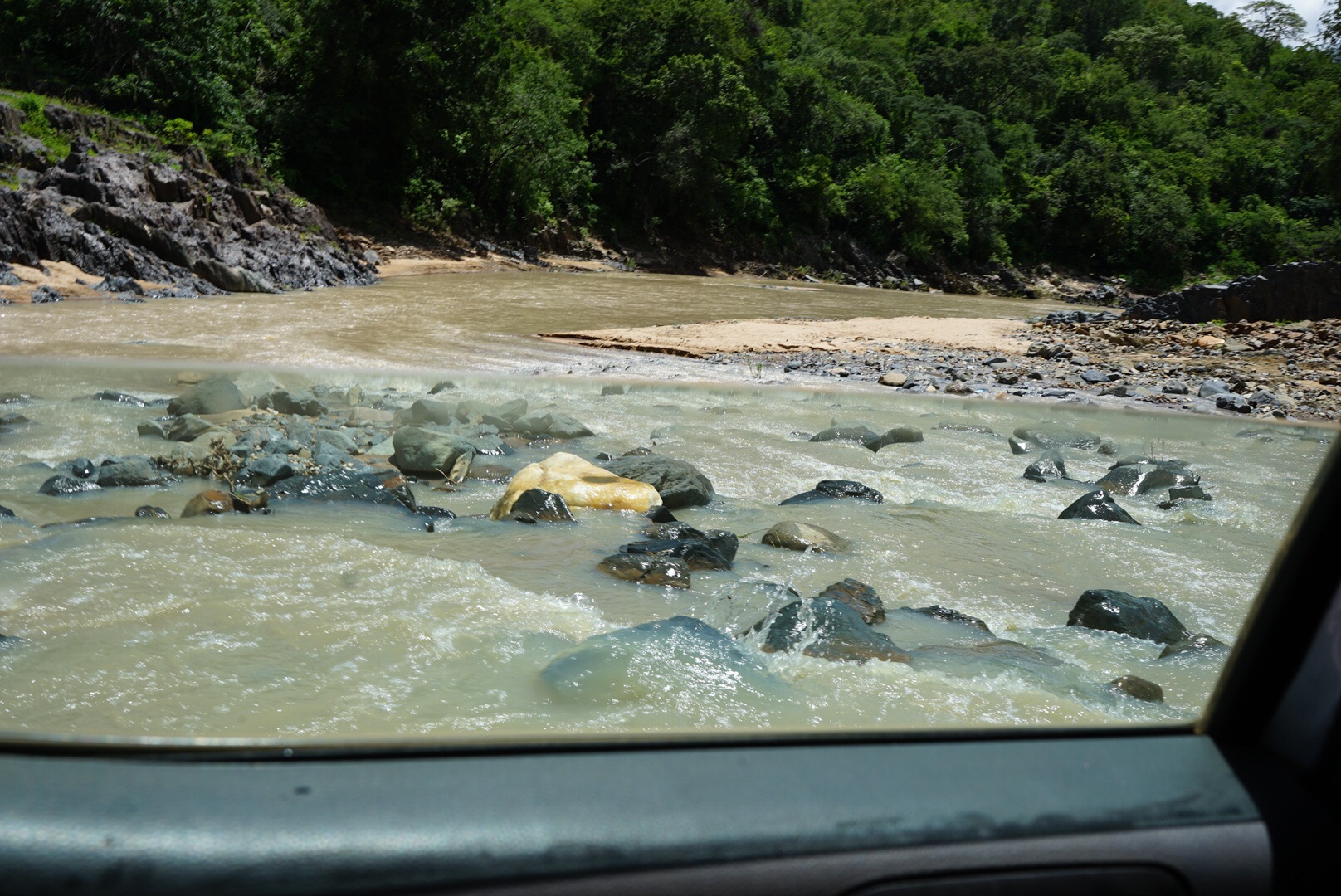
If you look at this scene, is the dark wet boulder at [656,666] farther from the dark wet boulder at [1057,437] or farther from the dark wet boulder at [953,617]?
the dark wet boulder at [1057,437]

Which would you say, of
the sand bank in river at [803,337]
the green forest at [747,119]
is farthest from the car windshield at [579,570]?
the green forest at [747,119]

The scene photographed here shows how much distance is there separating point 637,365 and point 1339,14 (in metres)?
12.1

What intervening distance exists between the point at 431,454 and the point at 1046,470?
13.0 ft

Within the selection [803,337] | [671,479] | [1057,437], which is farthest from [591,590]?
[803,337]

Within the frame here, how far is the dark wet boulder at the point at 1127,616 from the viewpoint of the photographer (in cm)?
352

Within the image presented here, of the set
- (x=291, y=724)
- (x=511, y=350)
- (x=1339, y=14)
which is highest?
(x=1339, y=14)

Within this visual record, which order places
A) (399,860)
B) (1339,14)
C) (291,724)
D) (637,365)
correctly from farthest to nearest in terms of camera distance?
(1339,14), (637,365), (291,724), (399,860)

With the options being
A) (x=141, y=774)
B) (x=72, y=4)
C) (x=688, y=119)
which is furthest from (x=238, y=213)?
(x=141, y=774)

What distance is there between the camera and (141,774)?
2.78ft

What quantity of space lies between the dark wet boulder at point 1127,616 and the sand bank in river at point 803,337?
8.63 m

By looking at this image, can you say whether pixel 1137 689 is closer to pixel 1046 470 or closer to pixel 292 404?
pixel 1046 470

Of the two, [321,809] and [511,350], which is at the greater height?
[321,809]

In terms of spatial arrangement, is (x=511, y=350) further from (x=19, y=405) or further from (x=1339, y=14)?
(x=1339, y=14)

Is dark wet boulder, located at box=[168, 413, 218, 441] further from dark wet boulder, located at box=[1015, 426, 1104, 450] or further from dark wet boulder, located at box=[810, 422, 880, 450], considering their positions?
dark wet boulder, located at box=[1015, 426, 1104, 450]
